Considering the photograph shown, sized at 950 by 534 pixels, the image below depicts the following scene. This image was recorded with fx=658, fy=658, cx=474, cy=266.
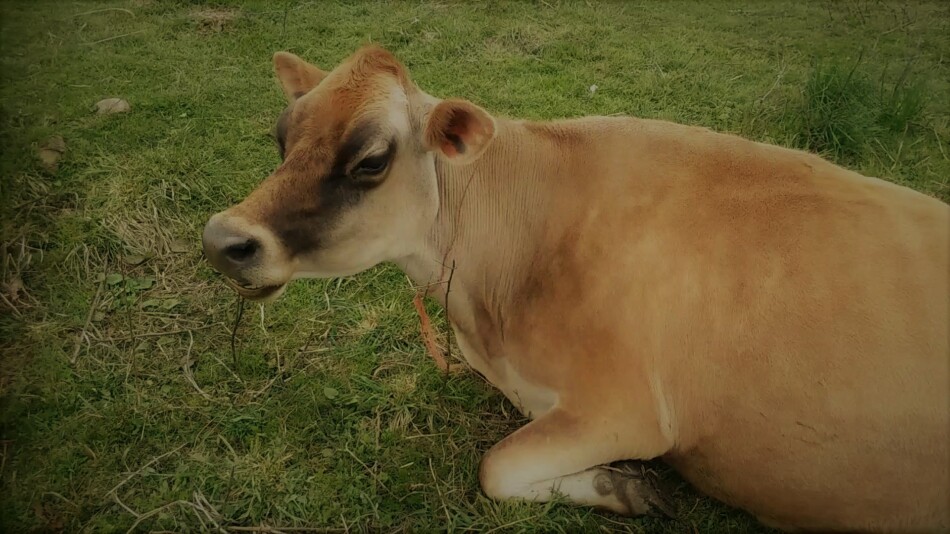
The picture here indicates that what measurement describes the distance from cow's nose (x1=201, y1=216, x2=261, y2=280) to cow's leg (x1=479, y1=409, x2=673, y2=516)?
1499 millimetres

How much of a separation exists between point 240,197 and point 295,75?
202 cm

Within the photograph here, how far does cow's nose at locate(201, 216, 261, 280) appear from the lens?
2734 mm

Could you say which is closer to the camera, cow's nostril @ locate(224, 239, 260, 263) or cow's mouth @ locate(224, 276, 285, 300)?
cow's nostril @ locate(224, 239, 260, 263)

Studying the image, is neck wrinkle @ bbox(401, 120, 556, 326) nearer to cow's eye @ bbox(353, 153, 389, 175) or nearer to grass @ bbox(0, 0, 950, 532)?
cow's eye @ bbox(353, 153, 389, 175)

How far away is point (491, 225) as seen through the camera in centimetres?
353

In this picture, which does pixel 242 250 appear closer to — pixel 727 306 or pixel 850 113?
pixel 727 306

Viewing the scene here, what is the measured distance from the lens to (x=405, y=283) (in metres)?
4.79

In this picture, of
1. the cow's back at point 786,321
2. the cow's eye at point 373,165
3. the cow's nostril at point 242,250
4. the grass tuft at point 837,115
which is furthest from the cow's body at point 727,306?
the grass tuft at point 837,115

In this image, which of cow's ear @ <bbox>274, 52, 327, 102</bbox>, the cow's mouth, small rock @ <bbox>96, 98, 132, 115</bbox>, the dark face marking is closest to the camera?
the dark face marking

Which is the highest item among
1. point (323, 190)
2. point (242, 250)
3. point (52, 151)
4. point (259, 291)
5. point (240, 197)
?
point (323, 190)

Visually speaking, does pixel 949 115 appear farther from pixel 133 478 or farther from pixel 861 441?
pixel 133 478

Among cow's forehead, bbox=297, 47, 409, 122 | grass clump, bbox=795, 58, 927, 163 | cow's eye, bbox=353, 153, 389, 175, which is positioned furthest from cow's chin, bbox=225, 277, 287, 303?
grass clump, bbox=795, 58, 927, 163

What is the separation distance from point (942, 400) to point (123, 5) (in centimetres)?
914

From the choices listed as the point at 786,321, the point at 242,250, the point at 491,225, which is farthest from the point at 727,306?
the point at 242,250
